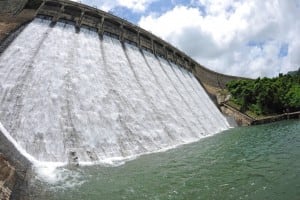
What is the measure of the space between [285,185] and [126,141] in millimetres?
10092

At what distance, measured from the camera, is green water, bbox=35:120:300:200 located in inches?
474

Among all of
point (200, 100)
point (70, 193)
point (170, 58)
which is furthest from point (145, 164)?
point (170, 58)

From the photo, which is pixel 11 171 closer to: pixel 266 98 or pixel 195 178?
pixel 195 178

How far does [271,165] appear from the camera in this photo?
51.4 ft

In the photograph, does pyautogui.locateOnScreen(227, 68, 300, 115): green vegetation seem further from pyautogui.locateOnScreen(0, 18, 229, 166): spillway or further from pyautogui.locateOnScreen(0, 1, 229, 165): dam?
pyautogui.locateOnScreen(0, 18, 229, 166): spillway

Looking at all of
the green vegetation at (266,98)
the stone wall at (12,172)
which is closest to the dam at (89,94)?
the stone wall at (12,172)

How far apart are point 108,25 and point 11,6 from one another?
9.84 metres

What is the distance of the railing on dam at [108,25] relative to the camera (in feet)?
101

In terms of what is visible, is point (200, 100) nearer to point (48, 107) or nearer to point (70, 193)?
point (48, 107)

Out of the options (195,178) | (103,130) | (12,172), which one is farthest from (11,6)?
(195,178)

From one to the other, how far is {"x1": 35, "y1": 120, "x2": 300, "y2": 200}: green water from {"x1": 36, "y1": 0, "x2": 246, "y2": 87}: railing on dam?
17213 mm

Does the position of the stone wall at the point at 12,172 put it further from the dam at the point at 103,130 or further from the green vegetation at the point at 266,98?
the green vegetation at the point at 266,98

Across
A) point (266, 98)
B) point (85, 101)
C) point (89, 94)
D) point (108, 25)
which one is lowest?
point (85, 101)

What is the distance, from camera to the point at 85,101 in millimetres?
21812
